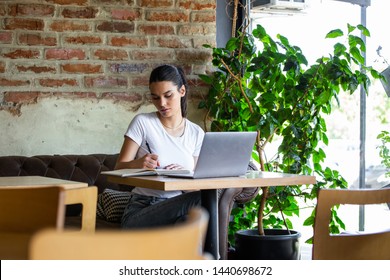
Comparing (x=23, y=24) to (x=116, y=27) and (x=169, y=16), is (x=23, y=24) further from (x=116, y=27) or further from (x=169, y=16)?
(x=169, y=16)

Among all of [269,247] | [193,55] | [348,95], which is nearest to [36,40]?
[193,55]

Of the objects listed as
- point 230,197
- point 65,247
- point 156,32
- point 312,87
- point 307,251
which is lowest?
point 307,251

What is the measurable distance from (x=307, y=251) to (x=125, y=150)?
2.11 metres

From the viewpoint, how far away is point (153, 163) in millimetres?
3506

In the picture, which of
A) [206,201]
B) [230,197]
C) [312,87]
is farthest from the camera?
[312,87]

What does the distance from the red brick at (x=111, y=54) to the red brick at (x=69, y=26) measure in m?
0.18

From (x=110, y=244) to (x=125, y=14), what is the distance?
3974 mm

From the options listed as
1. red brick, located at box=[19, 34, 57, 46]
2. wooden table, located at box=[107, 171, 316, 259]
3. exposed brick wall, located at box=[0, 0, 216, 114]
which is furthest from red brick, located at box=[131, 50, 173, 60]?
wooden table, located at box=[107, 171, 316, 259]

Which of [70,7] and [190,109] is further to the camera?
[190,109]

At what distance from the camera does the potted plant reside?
4.77m

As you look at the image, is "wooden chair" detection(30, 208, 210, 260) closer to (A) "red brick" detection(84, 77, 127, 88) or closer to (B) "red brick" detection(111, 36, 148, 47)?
(A) "red brick" detection(84, 77, 127, 88)

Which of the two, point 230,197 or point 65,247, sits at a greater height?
point 65,247
